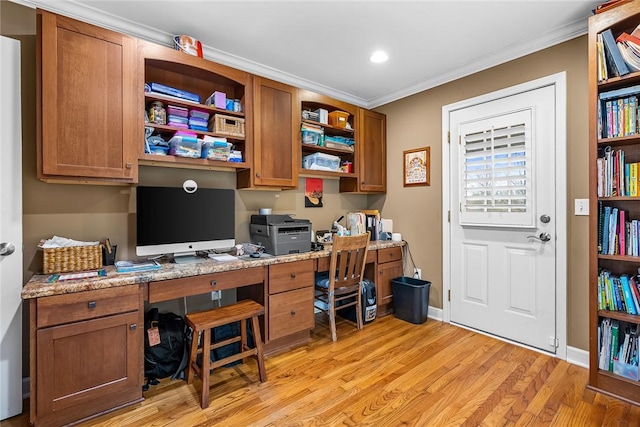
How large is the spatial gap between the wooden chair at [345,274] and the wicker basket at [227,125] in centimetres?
123

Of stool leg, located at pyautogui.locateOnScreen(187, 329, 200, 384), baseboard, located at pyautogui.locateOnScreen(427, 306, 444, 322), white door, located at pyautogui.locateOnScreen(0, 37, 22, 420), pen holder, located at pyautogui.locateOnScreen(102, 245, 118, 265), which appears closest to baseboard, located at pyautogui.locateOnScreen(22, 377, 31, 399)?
white door, located at pyautogui.locateOnScreen(0, 37, 22, 420)

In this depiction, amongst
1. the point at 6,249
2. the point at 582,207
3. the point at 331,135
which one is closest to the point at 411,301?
the point at 582,207

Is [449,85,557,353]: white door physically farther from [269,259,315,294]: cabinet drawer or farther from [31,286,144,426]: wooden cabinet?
Answer: [31,286,144,426]: wooden cabinet

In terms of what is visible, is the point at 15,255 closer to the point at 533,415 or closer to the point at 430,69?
the point at 533,415

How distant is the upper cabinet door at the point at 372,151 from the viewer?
3523 mm

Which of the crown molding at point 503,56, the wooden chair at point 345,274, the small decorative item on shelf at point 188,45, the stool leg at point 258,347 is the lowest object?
the stool leg at point 258,347

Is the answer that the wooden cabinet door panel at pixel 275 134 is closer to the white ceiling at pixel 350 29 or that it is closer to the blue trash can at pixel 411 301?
the white ceiling at pixel 350 29

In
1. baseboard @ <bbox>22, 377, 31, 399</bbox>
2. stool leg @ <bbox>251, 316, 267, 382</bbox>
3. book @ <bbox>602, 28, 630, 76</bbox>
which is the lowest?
baseboard @ <bbox>22, 377, 31, 399</bbox>

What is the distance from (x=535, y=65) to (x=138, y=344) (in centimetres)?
359

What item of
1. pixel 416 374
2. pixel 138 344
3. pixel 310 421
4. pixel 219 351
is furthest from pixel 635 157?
pixel 138 344

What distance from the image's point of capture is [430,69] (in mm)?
3012

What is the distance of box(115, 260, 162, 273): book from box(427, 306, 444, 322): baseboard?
2.71 meters

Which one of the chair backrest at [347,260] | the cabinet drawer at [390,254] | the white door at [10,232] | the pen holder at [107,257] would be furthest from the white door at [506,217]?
the white door at [10,232]

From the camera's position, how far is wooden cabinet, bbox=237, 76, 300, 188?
2.66 metres
